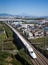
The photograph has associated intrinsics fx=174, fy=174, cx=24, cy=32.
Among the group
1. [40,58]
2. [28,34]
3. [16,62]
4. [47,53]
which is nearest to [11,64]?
[16,62]

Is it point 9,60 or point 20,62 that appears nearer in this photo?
point 20,62

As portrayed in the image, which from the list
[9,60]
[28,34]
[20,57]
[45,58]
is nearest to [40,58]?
[45,58]

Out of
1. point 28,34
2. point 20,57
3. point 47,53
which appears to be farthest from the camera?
point 28,34

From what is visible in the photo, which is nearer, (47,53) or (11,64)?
(11,64)

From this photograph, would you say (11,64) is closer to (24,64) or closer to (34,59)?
(24,64)

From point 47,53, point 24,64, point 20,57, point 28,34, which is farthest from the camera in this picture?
point 28,34

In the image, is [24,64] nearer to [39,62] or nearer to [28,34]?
[39,62]

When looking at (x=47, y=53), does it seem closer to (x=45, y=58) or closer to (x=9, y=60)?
(x=45, y=58)

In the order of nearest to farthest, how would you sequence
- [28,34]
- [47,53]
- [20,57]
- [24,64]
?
[24,64], [20,57], [47,53], [28,34]

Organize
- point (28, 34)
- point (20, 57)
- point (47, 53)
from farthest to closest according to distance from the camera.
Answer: point (28, 34)
point (47, 53)
point (20, 57)
